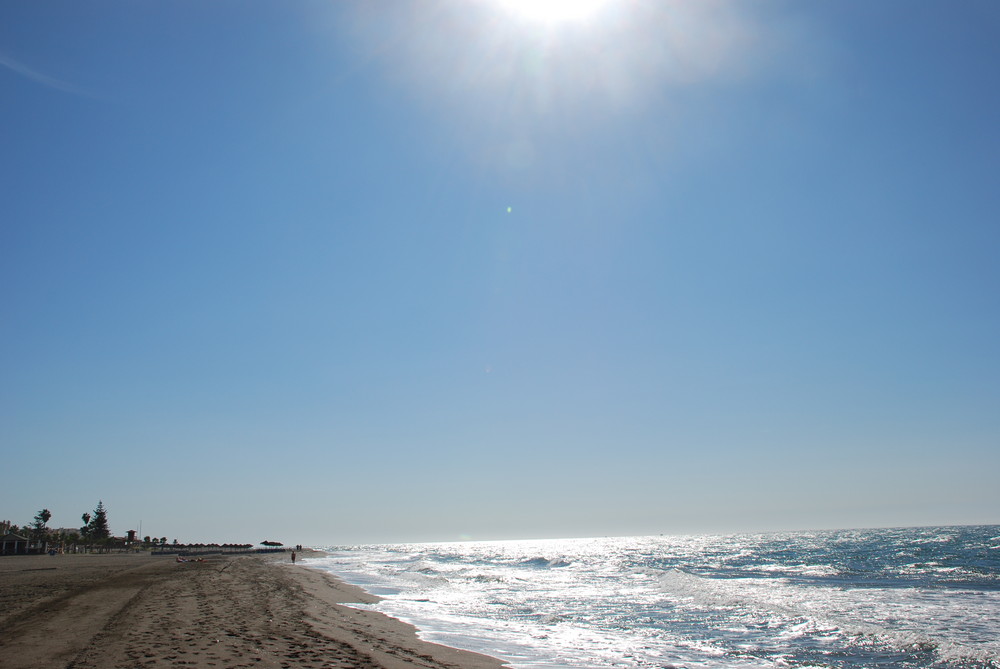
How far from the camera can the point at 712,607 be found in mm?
26219

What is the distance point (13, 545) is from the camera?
76.9 m

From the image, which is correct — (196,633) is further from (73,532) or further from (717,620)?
(73,532)

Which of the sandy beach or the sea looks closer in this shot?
the sandy beach

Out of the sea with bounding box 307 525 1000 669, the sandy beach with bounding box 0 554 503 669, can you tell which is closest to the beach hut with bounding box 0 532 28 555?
the sea with bounding box 307 525 1000 669

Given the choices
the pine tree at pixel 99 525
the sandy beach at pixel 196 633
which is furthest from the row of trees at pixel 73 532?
the sandy beach at pixel 196 633

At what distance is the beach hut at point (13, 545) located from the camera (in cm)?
7600

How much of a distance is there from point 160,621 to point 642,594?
24482 mm

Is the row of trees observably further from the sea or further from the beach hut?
the sea

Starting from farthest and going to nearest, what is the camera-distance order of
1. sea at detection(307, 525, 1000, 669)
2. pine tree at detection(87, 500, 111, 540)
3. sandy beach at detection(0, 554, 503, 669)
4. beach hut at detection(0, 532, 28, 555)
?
pine tree at detection(87, 500, 111, 540)
beach hut at detection(0, 532, 28, 555)
sea at detection(307, 525, 1000, 669)
sandy beach at detection(0, 554, 503, 669)

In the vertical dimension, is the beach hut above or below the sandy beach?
below

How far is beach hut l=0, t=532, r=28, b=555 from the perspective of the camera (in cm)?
7600

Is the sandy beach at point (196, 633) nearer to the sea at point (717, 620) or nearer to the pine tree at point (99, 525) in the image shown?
the sea at point (717, 620)

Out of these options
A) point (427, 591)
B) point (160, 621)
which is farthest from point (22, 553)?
point (160, 621)

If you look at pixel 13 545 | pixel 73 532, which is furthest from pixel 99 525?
pixel 13 545
